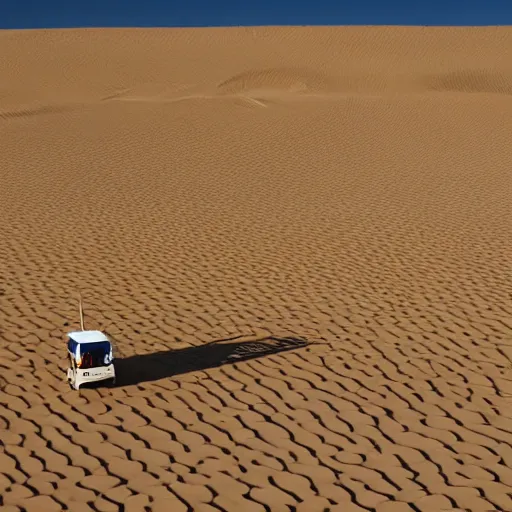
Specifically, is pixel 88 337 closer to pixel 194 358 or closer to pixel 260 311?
pixel 194 358

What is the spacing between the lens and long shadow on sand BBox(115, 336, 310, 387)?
685 cm

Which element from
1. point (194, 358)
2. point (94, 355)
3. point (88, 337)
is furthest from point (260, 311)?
point (94, 355)

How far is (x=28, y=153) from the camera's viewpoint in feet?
68.6

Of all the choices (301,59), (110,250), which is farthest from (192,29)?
→ (110,250)

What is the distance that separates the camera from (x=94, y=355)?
20.7ft

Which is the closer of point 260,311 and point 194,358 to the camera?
point 194,358

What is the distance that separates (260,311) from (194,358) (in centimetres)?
164

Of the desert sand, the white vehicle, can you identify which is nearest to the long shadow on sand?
the desert sand

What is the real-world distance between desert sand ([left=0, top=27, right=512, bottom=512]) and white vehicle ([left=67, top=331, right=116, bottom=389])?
15 centimetres

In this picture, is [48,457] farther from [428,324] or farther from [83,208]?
[83,208]

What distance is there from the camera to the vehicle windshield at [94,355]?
6266mm

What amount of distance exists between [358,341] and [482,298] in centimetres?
216

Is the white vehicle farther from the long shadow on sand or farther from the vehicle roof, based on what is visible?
the long shadow on sand

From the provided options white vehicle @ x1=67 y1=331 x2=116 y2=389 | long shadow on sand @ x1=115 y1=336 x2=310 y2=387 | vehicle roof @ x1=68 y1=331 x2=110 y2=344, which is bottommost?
long shadow on sand @ x1=115 y1=336 x2=310 y2=387
